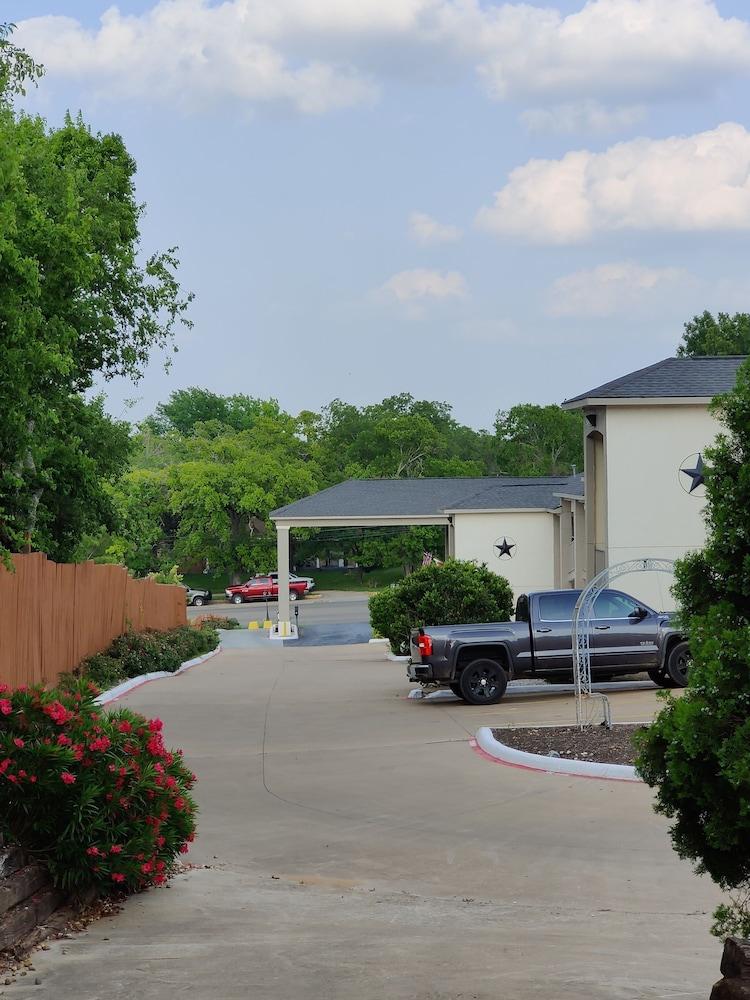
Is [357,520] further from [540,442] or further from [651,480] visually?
[540,442]

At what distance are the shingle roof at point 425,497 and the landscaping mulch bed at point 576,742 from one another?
Answer: 2457cm

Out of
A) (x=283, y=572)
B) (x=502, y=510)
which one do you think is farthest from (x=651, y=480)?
(x=283, y=572)

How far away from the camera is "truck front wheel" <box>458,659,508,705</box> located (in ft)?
65.1

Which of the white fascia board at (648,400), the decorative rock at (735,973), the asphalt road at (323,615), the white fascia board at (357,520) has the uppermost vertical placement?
the white fascia board at (648,400)

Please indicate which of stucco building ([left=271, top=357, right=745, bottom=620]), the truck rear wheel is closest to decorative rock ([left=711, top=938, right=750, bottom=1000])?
the truck rear wheel

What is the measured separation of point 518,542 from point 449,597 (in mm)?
15858

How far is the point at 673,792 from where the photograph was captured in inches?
218

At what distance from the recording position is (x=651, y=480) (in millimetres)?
26531

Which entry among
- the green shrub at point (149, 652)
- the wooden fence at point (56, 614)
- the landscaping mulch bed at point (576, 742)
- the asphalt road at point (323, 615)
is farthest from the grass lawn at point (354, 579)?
the landscaping mulch bed at point (576, 742)

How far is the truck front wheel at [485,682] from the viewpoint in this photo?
19.8m

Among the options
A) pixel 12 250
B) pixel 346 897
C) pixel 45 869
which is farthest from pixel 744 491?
pixel 12 250

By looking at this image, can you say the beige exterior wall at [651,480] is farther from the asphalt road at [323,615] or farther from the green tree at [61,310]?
the asphalt road at [323,615]

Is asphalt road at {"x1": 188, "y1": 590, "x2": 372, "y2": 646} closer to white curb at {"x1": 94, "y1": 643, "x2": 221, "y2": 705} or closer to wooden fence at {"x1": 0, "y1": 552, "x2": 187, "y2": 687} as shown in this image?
white curb at {"x1": 94, "y1": 643, "x2": 221, "y2": 705}

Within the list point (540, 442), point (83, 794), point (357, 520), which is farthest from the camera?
point (540, 442)
